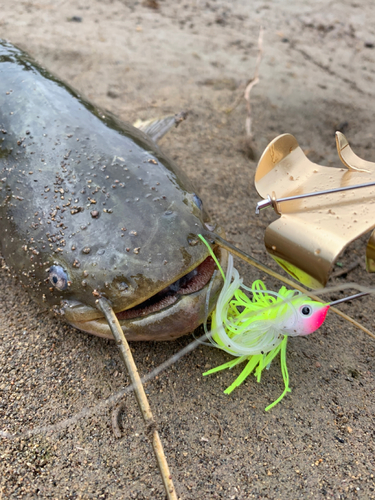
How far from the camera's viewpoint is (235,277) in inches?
70.4

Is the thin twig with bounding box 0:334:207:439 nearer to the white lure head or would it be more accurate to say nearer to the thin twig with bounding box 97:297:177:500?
the thin twig with bounding box 97:297:177:500

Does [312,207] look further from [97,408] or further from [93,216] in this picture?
[97,408]

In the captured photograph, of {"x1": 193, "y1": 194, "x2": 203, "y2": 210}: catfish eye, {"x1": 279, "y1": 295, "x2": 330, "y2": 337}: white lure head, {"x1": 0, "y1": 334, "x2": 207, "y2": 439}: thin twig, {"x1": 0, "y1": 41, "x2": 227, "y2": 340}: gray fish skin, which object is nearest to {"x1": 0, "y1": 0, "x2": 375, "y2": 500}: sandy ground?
{"x1": 0, "y1": 334, "x2": 207, "y2": 439}: thin twig

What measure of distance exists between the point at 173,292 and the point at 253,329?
40 cm

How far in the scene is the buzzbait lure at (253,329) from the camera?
5.21 ft

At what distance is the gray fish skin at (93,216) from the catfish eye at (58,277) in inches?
0.6

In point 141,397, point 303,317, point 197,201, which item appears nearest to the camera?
point 141,397

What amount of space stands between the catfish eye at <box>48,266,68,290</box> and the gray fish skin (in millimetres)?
15

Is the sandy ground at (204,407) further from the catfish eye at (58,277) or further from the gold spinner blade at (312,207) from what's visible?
the gold spinner blade at (312,207)

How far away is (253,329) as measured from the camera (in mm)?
1690

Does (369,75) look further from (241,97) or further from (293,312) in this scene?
(293,312)

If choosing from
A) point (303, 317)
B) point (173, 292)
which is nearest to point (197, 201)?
point (173, 292)

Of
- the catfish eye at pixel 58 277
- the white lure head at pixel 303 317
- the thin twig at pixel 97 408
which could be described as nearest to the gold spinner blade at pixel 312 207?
the white lure head at pixel 303 317

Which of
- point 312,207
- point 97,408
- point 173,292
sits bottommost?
point 97,408
